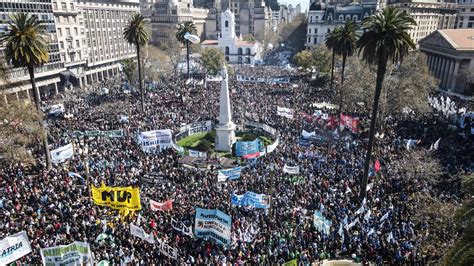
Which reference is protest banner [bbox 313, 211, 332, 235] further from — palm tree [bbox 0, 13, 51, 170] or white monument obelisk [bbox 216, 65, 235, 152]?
palm tree [bbox 0, 13, 51, 170]

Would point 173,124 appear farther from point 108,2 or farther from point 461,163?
point 108,2

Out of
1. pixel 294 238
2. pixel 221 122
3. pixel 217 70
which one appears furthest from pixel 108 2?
pixel 294 238

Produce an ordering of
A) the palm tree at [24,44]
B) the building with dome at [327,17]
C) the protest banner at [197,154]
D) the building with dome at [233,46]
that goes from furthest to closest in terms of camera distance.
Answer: the building with dome at [233,46] → the building with dome at [327,17] → the protest banner at [197,154] → the palm tree at [24,44]

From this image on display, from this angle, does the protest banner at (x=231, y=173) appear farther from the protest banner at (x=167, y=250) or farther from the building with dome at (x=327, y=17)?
the building with dome at (x=327, y=17)

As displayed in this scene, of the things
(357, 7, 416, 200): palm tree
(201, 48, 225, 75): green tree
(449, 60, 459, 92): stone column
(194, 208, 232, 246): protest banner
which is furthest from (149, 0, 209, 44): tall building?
(194, 208, 232, 246): protest banner

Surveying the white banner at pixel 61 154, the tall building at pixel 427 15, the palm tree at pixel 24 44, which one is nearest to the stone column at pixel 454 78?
the tall building at pixel 427 15

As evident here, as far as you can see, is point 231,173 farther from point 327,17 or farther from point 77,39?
point 327,17
